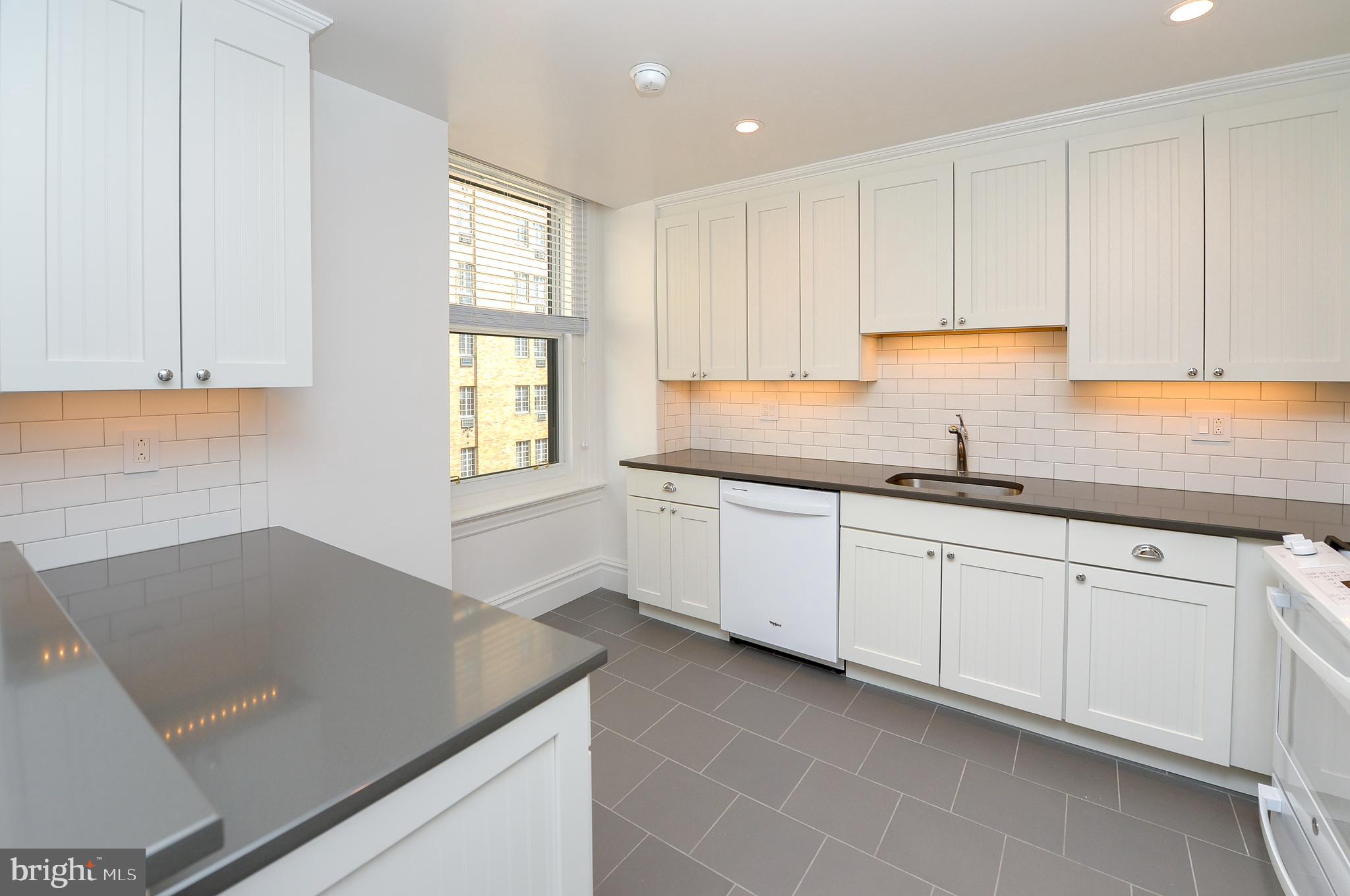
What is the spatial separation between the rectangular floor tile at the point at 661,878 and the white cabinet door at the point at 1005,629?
52.5 inches

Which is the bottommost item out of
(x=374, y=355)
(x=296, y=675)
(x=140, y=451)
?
(x=296, y=675)

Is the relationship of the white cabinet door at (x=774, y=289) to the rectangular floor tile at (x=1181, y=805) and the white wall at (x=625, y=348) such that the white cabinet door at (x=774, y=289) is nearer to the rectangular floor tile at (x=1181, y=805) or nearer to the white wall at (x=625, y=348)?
the white wall at (x=625, y=348)

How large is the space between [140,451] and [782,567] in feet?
8.08

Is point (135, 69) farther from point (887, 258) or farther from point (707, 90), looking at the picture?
point (887, 258)

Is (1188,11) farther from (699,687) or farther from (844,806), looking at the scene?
(699,687)

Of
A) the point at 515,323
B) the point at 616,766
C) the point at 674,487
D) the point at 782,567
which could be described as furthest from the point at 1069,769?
the point at 515,323

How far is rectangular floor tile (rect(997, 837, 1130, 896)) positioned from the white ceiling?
2.50 metres

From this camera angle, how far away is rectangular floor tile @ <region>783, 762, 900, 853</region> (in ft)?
6.33

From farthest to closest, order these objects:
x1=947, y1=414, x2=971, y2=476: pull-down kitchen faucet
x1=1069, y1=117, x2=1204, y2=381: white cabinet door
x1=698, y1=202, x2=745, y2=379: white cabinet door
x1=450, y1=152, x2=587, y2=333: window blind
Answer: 1. x1=698, y1=202, x2=745, y2=379: white cabinet door
2. x1=450, y1=152, x2=587, y2=333: window blind
3. x1=947, y1=414, x2=971, y2=476: pull-down kitchen faucet
4. x1=1069, y1=117, x2=1204, y2=381: white cabinet door

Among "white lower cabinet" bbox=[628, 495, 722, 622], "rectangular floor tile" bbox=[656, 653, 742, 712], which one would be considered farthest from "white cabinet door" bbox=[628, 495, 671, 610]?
"rectangular floor tile" bbox=[656, 653, 742, 712]

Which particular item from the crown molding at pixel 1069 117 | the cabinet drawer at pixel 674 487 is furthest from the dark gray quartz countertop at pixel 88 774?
the crown molding at pixel 1069 117

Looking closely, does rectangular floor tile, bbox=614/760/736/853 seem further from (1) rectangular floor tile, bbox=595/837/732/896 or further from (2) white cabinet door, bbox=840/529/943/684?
Result: (2) white cabinet door, bbox=840/529/943/684

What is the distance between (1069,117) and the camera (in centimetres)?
252

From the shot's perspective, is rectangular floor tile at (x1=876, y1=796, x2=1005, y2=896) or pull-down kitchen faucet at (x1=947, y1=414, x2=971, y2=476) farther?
pull-down kitchen faucet at (x1=947, y1=414, x2=971, y2=476)
